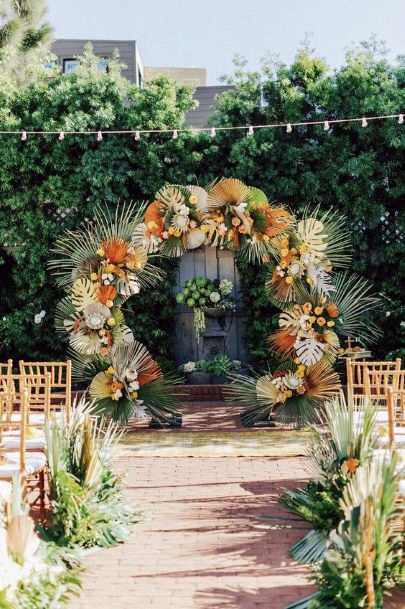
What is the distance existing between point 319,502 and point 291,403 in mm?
3081

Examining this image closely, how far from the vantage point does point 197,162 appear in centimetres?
970

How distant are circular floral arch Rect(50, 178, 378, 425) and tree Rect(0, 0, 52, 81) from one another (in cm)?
985

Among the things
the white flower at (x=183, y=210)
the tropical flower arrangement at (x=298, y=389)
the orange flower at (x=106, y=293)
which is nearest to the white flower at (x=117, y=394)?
the orange flower at (x=106, y=293)

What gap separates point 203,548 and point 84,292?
375cm

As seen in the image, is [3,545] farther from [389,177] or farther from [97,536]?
[389,177]

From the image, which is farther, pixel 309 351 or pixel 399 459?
pixel 309 351

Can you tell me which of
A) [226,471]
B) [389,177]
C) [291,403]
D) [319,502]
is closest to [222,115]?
[389,177]

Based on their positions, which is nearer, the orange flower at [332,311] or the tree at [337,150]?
the orange flower at [332,311]

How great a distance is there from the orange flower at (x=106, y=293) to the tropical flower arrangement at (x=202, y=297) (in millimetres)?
2100

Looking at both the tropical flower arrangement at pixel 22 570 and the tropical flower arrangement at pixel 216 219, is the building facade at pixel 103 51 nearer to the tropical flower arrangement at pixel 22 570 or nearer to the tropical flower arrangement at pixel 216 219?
the tropical flower arrangement at pixel 216 219

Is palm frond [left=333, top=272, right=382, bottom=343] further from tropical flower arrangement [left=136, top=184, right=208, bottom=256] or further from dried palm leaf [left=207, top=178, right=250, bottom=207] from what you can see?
tropical flower arrangement [left=136, top=184, right=208, bottom=256]

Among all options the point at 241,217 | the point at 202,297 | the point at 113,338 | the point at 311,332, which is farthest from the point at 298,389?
Result: the point at 202,297

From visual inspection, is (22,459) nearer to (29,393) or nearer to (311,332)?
(29,393)

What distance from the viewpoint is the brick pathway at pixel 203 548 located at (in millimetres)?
3426
